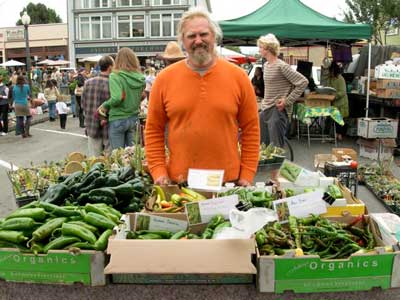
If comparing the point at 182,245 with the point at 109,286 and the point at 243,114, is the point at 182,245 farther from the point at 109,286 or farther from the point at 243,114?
the point at 243,114

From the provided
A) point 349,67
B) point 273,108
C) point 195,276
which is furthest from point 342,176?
point 349,67

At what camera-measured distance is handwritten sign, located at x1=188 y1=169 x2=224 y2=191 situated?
299 centimetres

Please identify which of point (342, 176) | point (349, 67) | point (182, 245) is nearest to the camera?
point (182, 245)

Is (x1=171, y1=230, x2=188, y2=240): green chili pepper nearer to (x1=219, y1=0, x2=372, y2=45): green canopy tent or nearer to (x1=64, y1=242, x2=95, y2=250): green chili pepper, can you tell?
(x1=64, y1=242, x2=95, y2=250): green chili pepper

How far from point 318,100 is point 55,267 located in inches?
340

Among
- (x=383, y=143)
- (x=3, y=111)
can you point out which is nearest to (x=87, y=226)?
(x=383, y=143)

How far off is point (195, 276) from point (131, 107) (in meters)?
4.44

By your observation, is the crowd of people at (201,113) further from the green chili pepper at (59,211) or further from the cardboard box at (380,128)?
the cardboard box at (380,128)

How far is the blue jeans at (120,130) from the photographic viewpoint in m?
6.57

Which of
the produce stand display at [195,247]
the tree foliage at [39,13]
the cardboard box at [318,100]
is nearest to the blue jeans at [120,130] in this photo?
the produce stand display at [195,247]

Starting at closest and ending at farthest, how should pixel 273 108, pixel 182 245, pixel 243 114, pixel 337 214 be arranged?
pixel 182 245 → pixel 337 214 → pixel 243 114 → pixel 273 108

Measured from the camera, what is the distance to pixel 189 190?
10.2 feet

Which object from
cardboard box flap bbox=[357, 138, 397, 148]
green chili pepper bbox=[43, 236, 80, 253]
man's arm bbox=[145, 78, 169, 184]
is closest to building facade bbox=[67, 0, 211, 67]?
cardboard box flap bbox=[357, 138, 397, 148]

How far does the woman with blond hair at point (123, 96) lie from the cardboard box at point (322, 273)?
4418 millimetres
